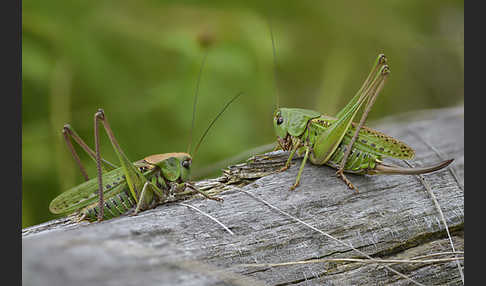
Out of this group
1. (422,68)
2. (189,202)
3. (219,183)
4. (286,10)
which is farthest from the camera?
(422,68)

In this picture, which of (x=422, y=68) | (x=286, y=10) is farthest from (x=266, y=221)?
(x=422, y=68)

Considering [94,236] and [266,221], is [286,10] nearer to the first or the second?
[266,221]

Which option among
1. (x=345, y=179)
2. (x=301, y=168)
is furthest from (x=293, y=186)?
(x=345, y=179)

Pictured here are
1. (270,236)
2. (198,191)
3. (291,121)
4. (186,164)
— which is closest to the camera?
(270,236)

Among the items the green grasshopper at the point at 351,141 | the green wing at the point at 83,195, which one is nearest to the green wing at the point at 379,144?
the green grasshopper at the point at 351,141

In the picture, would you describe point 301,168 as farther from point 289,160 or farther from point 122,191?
point 122,191

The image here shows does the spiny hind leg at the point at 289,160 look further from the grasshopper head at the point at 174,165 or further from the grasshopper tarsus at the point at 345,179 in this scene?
the grasshopper head at the point at 174,165
